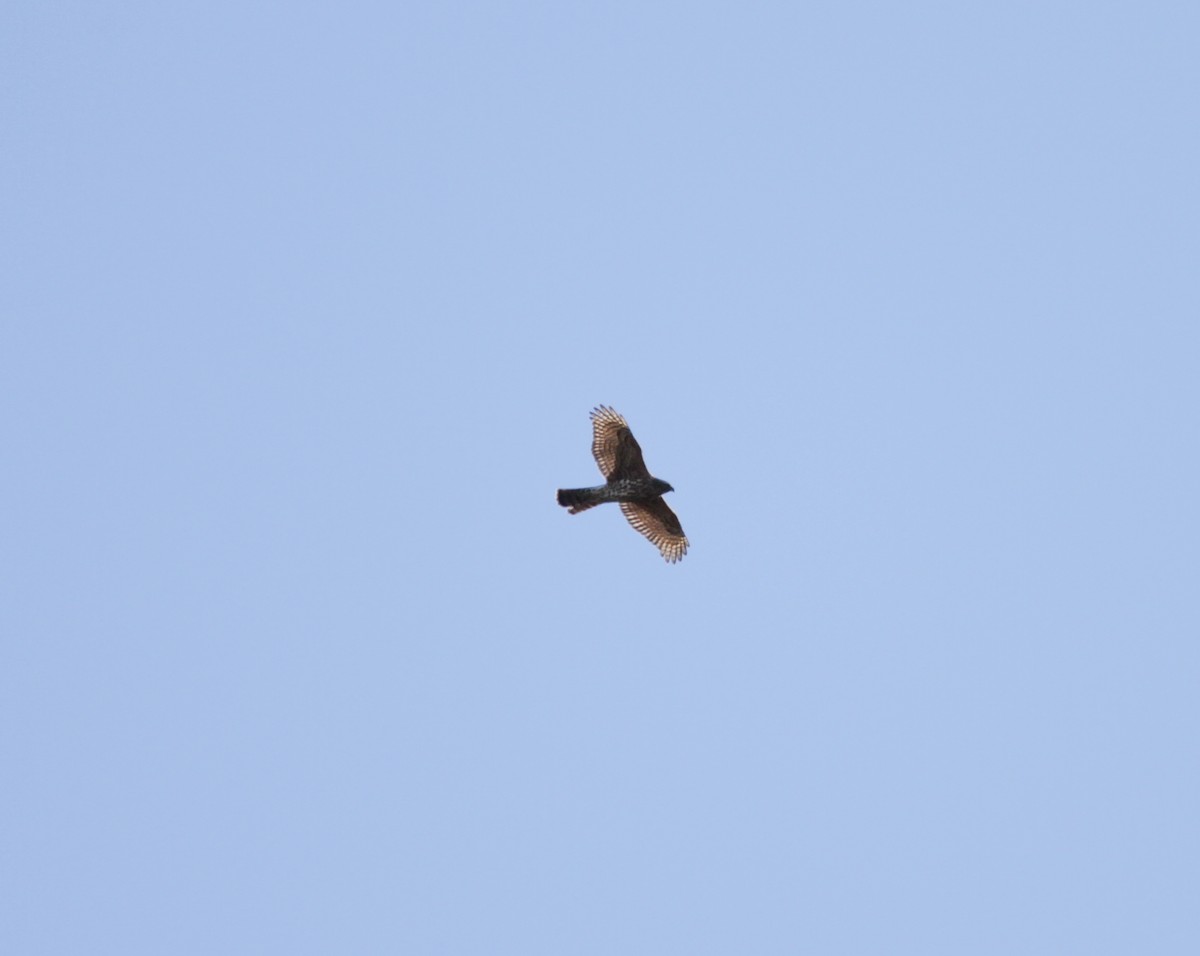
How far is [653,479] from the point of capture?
137 feet

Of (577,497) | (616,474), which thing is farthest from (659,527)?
(577,497)

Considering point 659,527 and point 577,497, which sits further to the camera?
point 659,527

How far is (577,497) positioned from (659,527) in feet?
9.32

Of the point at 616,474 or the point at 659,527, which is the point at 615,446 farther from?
the point at 659,527

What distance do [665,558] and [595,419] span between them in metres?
4.28

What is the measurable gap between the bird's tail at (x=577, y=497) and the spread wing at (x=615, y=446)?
675 millimetres

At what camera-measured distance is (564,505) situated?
4138 cm

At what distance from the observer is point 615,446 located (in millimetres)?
41438

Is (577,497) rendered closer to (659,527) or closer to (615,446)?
(615,446)

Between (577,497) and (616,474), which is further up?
(616,474)

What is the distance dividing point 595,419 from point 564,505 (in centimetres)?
212

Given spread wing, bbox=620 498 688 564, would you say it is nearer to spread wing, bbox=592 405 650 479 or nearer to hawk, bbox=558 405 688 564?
hawk, bbox=558 405 688 564

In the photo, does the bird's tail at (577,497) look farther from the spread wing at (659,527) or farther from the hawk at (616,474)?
the spread wing at (659,527)

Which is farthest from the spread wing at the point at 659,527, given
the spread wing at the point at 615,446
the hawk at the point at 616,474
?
the spread wing at the point at 615,446
